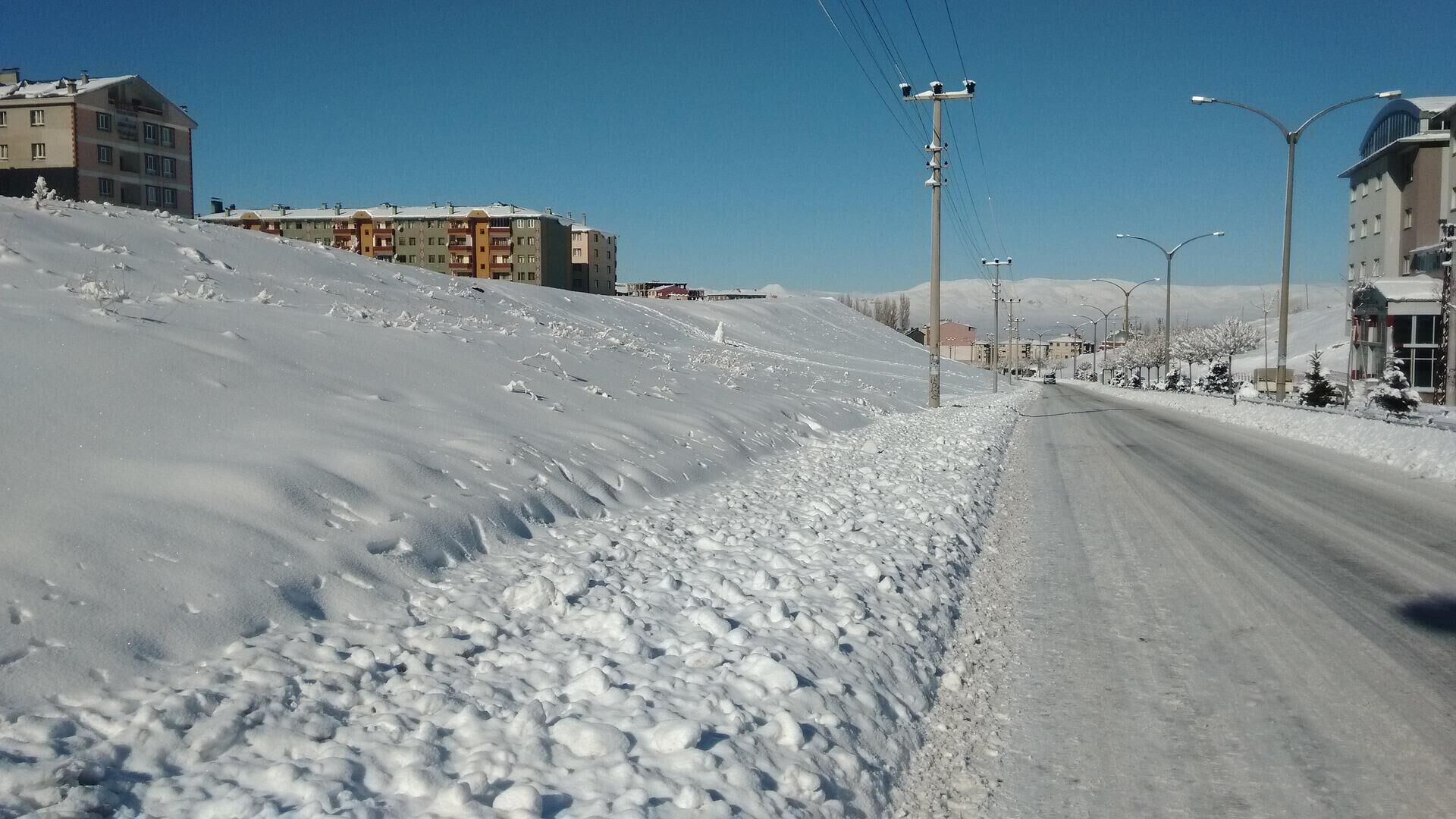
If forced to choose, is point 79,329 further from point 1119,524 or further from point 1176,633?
point 1119,524

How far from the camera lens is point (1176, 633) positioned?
5.77 metres

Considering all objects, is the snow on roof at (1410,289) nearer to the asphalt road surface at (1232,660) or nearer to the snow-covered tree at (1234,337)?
the asphalt road surface at (1232,660)

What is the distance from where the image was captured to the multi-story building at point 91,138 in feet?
182

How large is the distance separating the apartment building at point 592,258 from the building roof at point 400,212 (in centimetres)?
1876

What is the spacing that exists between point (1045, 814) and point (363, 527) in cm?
444

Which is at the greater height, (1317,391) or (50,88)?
(50,88)

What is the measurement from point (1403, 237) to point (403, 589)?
69362 millimetres

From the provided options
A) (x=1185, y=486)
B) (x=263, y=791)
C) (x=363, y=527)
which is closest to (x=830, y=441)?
(x=1185, y=486)

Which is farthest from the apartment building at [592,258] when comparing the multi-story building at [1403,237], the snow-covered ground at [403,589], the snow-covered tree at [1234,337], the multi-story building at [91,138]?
the snow-covered ground at [403,589]

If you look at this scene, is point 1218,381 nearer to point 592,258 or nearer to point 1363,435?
point 1363,435

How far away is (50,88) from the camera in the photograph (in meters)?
57.0

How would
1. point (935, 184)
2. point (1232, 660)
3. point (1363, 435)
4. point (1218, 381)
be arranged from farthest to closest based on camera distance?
1. point (1218, 381)
2. point (935, 184)
3. point (1363, 435)
4. point (1232, 660)

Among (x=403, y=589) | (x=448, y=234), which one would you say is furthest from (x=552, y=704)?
(x=448, y=234)

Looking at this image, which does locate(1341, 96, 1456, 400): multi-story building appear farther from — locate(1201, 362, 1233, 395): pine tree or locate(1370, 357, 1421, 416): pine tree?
locate(1370, 357, 1421, 416): pine tree
